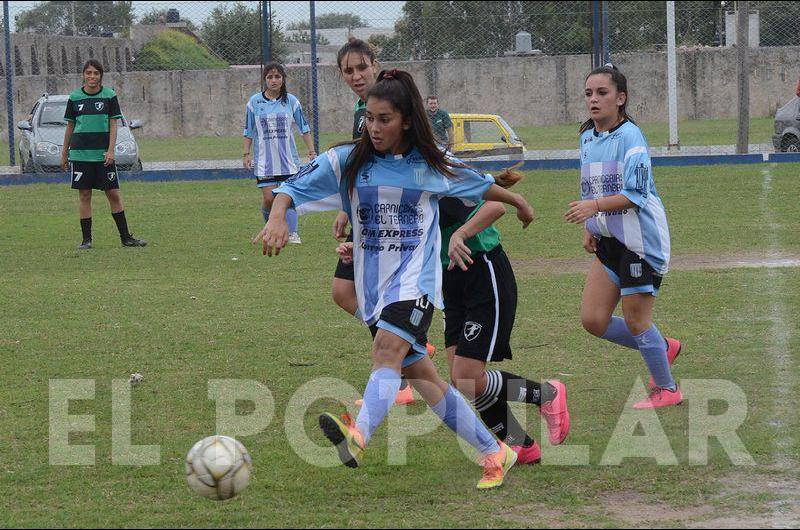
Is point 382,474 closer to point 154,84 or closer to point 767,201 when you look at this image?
point 767,201

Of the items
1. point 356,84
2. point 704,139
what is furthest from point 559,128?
point 356,84

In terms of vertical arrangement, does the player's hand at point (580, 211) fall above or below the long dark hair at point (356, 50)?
below

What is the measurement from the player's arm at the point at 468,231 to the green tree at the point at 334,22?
1764cm

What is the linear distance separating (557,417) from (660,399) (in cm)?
96

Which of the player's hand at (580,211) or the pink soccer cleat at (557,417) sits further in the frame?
the player's hand at (580,211)

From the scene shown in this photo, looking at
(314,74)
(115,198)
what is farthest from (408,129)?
(314,74)

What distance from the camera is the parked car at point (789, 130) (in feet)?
69.5

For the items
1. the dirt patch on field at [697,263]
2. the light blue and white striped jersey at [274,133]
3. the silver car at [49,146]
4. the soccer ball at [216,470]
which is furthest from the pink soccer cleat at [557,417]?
the silver car at [49,146]

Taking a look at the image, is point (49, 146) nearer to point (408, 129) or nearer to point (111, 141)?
point (111, 141)

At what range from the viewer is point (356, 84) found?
5.67 meters

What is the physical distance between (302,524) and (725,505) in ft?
5.24

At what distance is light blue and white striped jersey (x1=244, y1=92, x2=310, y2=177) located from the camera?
1323cm

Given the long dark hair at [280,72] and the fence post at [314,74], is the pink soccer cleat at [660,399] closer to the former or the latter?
the long dark hair at [280,72]

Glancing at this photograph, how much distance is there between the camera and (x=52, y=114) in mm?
22516
